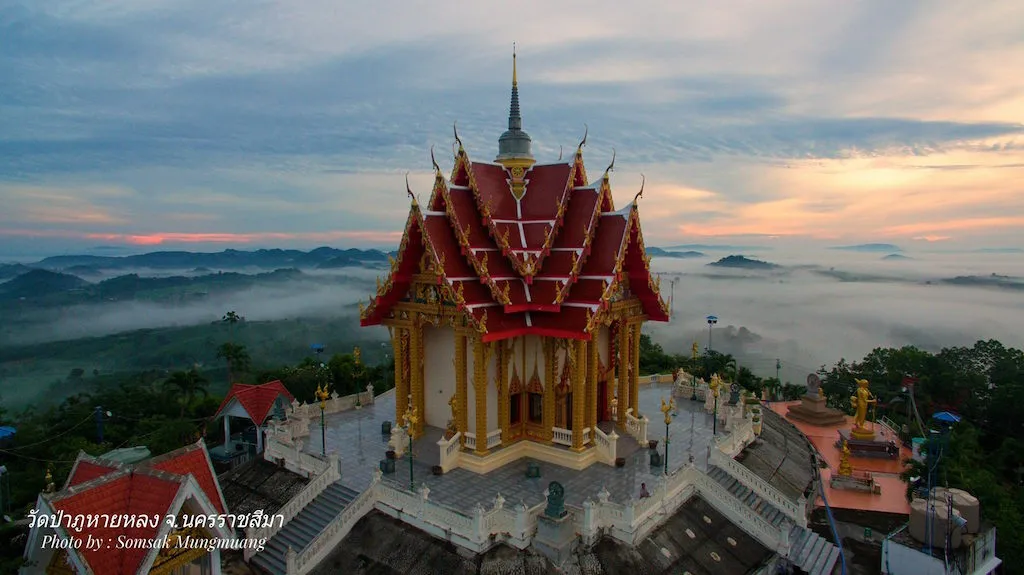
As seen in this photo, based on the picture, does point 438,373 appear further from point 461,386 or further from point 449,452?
point 449,452

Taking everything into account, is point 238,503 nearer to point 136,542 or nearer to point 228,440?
point 228,440

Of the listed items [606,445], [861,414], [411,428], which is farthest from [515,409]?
[861,414]

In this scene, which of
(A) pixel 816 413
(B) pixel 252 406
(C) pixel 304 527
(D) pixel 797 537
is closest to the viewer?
(C) pixel 304 527

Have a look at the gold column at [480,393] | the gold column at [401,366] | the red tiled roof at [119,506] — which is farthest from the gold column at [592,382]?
the red tiled roof at [119,506]

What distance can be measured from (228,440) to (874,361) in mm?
40207

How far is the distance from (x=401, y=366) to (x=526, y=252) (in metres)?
6.21

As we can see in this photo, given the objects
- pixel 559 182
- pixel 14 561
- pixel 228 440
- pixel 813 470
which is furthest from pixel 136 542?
pixel 813 470

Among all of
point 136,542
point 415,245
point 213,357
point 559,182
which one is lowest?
point 213,357

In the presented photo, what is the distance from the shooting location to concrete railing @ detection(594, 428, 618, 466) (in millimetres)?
18234

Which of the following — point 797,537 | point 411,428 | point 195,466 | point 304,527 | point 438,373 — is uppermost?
point 195,466

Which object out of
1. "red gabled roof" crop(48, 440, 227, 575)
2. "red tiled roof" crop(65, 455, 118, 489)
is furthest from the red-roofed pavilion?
"red gabled roof" crop(48, 440, 227, 575)

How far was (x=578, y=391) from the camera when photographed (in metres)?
18.3

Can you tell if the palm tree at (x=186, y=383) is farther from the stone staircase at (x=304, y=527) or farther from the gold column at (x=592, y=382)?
the gold column at (x=592, y=382)

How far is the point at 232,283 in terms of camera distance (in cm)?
16600
